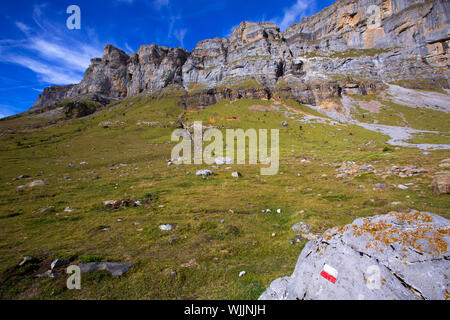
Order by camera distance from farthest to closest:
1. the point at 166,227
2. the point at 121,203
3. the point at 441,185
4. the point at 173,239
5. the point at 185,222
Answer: the point at 121,203 < the point at 441,185 < the point at 185,222 < the point at 166,227 < the point at 173,239

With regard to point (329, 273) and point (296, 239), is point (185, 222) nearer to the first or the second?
point (296, 239)

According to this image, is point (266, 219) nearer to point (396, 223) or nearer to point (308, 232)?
point (308, 232)

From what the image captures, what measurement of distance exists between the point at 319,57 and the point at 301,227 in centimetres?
15142

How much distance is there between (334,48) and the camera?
137000 millimetres

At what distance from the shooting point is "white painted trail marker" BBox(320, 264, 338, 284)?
16.1 ft

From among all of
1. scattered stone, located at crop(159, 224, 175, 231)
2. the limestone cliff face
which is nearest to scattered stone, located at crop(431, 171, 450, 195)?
scattered stone, located at crop(159, 224, 175, 231)

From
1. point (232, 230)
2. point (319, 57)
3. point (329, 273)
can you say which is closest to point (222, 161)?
point (232, 230)

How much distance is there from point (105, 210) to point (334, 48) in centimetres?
17780

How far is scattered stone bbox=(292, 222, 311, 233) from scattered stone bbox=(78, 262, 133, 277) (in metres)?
8.79

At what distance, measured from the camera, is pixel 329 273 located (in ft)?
16.7

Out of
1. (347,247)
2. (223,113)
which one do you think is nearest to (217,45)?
(223,113)

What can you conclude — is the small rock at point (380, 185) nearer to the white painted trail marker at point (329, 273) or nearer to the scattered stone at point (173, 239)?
the white painted trail marker at point (329, 273)

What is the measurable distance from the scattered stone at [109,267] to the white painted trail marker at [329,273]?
732 cm

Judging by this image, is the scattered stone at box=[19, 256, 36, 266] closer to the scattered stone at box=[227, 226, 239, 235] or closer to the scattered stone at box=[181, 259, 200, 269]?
the scattered stone at box=[181, 259, 200, 269]
